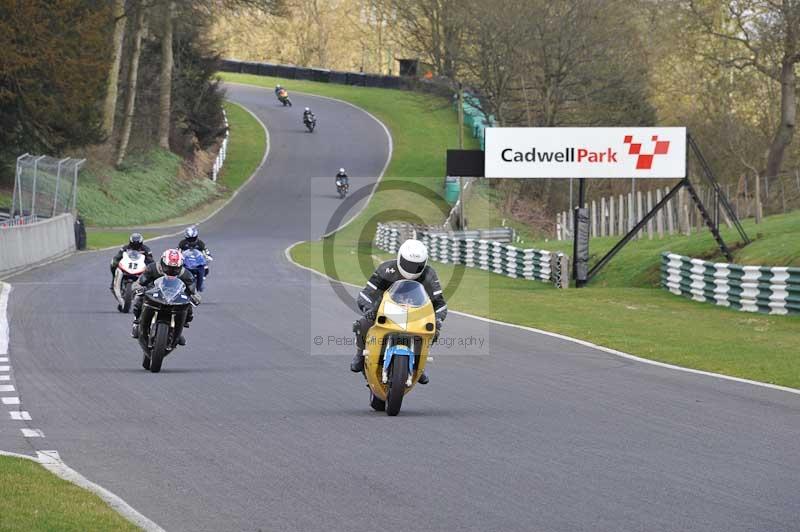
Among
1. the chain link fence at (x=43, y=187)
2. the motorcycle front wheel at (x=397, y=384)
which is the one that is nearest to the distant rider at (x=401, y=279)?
the motorcycle front wheel at (x=397, y=384)

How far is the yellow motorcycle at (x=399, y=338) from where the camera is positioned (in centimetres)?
1166

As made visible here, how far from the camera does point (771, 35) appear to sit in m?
45.4

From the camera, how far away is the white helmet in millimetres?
11766

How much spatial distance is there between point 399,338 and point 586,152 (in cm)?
1974

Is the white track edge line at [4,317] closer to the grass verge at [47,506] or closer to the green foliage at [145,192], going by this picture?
the grass verge at [47,506]

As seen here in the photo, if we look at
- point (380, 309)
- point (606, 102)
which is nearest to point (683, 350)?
point (380, 309)

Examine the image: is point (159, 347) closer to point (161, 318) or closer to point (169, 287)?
point (161, 318)

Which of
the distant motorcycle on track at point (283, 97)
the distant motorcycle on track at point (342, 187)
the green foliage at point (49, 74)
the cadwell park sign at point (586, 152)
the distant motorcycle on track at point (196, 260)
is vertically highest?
the distant motorcycle on track at point (283, 97)

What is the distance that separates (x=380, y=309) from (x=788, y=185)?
3535cm

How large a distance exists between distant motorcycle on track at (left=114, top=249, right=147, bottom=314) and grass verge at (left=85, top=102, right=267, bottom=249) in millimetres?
20979

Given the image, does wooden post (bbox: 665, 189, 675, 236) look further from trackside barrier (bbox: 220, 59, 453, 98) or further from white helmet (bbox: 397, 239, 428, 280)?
trackside barrier (bbox: 220, 59, 453, 98)

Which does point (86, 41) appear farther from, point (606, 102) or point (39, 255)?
point (606, 102)

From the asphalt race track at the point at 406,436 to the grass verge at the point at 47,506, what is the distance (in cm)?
35

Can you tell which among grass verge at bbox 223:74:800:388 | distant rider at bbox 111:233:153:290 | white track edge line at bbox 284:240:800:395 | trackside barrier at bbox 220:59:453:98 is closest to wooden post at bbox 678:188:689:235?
grass verge at bbox 223:74:800:388
